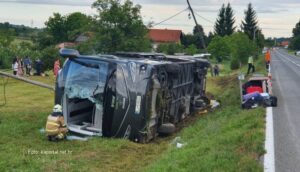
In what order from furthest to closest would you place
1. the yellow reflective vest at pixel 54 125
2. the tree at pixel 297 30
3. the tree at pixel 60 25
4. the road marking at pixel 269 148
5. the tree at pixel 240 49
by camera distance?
the tree at pixel 297 30, the tree at pixel 60 25, the tree at pixel 240 49, the yellow reflective vest at pixel 54 125, the road marking at pixel 269 148

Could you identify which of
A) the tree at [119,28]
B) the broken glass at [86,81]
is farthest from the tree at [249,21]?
the broken glass at [86,81]

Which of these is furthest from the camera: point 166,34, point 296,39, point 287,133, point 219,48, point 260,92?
point 296,39

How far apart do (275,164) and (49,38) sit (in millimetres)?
89431

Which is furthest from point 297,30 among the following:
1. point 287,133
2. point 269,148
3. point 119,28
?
point 269,148

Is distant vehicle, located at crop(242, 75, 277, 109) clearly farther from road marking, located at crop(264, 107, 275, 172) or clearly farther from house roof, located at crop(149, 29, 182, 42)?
house roof, located at crop(149, 29, 182, 42)

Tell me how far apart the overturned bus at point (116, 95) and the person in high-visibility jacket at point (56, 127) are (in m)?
0.78

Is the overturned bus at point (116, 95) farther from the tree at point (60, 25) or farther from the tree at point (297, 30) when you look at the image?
the tree at point (297, 30)

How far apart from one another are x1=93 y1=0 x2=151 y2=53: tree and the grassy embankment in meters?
14.0

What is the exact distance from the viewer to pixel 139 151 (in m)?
11.3

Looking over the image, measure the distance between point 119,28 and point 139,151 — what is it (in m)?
18.5

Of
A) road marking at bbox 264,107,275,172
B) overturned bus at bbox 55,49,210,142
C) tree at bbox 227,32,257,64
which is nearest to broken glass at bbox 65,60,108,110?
overturned bus at bbox 55,49,210,142

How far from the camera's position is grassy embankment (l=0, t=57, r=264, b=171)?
340 inches

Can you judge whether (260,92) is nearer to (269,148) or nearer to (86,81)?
(86,81)

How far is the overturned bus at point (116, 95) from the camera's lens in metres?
12.4
